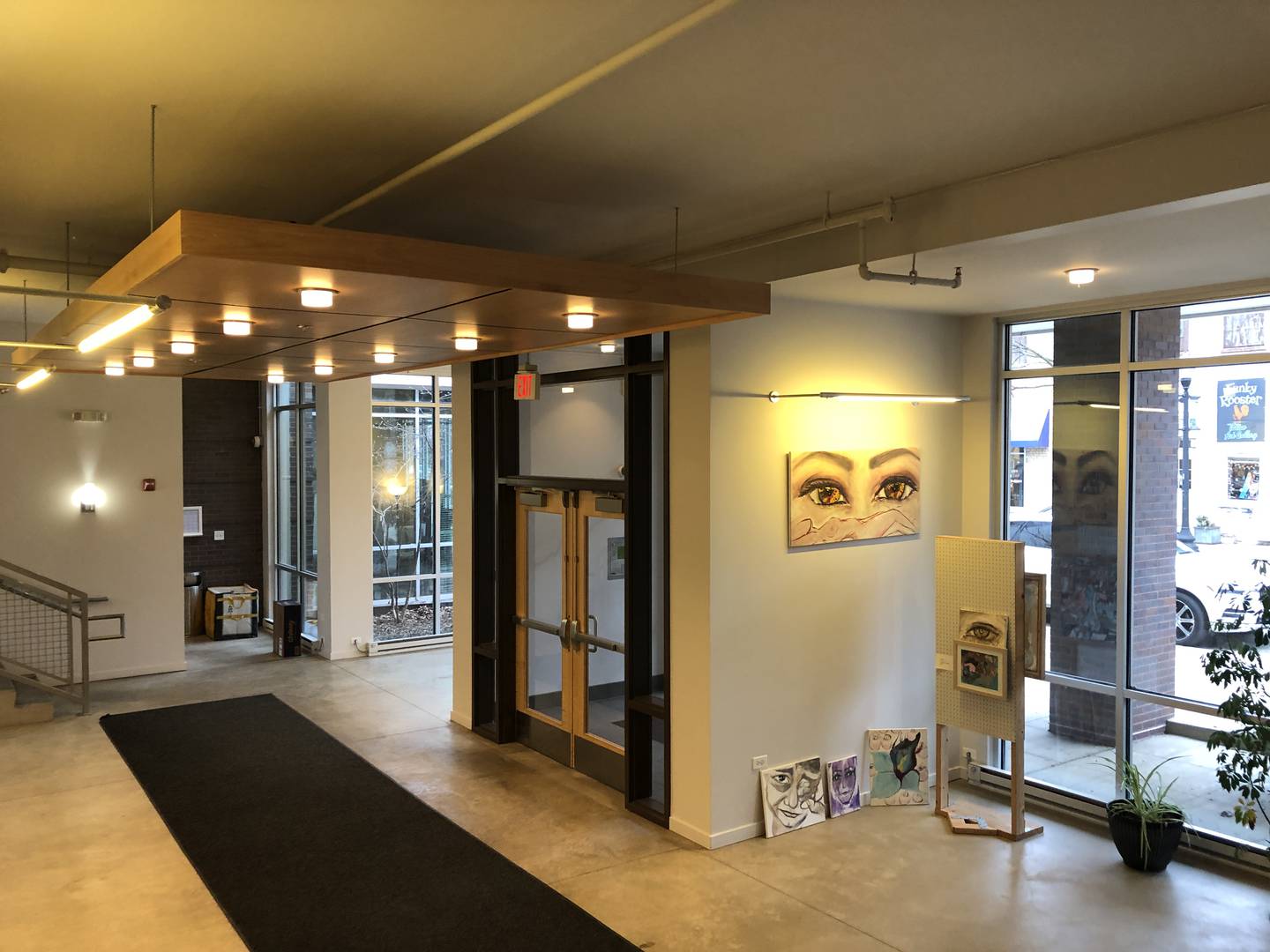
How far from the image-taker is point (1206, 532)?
18.7ft

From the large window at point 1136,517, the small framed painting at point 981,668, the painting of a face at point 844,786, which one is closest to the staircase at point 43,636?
the painting of a face at point 844,786

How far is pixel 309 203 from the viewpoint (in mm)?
4816

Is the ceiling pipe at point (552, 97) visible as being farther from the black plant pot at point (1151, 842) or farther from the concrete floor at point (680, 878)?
the black plant pot at point (1151, 842)

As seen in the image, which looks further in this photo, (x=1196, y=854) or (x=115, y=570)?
(x=115, y=570)

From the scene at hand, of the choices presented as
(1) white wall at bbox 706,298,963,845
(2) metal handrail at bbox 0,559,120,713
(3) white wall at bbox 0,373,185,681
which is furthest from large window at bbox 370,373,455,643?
(1) white wall at bbox 706,298,963,845

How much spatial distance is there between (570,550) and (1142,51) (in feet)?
15.6

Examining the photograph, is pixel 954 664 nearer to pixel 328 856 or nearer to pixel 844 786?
pixel 844 786

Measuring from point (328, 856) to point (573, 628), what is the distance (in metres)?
2.15

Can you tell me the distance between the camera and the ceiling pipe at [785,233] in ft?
15.0

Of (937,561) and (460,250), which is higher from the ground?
(460,250)

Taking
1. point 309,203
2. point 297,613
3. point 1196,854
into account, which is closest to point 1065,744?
point 1196,854

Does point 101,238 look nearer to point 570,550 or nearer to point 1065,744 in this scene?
point 570,550

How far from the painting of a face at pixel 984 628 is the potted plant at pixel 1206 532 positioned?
1.18 meters

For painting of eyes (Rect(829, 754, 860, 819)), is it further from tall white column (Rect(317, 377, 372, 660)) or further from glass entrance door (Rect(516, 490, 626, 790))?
tall white column (Rect(317, 377, 372, 660))
